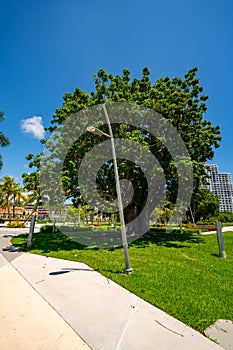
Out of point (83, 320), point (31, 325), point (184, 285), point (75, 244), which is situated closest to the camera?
point (31, 325)

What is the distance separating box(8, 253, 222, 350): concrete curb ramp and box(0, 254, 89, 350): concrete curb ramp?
0.04 feet

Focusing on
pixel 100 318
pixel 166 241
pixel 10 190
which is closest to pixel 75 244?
pixel 166 241

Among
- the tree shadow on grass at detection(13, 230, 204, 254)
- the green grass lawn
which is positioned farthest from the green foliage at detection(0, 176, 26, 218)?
the green grass lawn

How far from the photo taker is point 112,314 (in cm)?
311

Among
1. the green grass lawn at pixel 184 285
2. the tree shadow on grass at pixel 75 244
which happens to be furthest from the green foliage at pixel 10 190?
the green grass lawn at pixel 184 285

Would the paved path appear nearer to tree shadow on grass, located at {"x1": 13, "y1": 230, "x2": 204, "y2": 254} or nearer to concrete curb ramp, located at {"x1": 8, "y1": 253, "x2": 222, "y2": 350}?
concrete curb ramp, located at {"x1": 8, "y1": 253, "x2": 222, "y2": 350}

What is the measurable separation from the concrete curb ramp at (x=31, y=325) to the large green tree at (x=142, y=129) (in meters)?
6.45

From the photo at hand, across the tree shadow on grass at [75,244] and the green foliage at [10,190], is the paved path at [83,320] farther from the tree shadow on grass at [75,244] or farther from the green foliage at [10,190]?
the green foliage at [10,190]

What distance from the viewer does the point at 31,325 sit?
2779mm

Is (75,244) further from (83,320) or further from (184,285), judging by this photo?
(83,320)

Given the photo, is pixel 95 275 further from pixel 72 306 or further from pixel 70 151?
pixel 70 151

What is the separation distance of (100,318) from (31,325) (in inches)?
42.3

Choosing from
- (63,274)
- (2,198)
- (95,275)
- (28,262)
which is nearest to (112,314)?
(95,275)

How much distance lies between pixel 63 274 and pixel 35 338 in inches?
111
